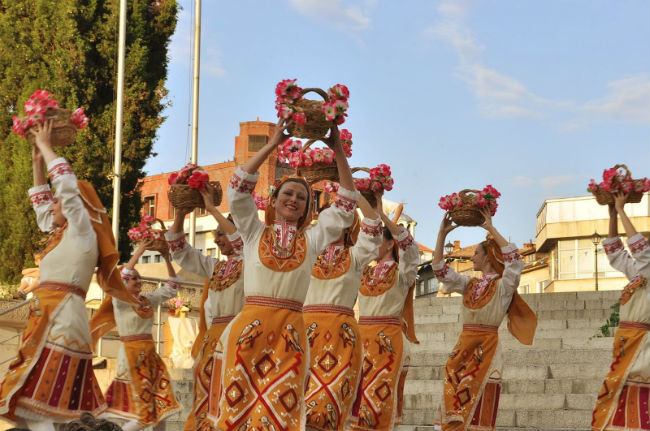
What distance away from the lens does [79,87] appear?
68.9 feet

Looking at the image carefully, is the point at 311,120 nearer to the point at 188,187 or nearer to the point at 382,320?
the point at 188,187

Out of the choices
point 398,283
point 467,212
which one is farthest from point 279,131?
point 467,212

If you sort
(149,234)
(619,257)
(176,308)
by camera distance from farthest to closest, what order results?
(176,308) < (149,234) < (619,257)

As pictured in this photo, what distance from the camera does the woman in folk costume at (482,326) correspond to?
10.4 metres

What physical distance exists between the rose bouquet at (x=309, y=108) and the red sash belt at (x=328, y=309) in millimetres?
1983

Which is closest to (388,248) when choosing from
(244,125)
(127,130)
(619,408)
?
(619,408)

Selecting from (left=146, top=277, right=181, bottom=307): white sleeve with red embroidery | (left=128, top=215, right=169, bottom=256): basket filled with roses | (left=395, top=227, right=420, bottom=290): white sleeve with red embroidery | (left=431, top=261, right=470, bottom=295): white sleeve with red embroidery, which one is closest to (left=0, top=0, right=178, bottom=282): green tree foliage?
(left=146, top=277, right=181, bottom=307): white sleeve with red embroidery

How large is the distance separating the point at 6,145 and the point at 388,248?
1283 cm

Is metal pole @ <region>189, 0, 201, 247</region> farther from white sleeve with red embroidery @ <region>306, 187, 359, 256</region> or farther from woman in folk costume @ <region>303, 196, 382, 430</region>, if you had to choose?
white sleeve with red embroidery @ <region>306, 187, 359, 256</region>

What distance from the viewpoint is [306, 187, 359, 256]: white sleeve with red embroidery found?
7570mm

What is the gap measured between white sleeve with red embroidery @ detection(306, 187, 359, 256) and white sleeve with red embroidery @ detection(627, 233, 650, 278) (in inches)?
139

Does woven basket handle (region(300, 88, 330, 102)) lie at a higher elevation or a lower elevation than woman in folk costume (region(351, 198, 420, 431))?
higher

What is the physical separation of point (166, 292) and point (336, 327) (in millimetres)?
3394

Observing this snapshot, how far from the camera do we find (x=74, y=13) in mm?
21156
